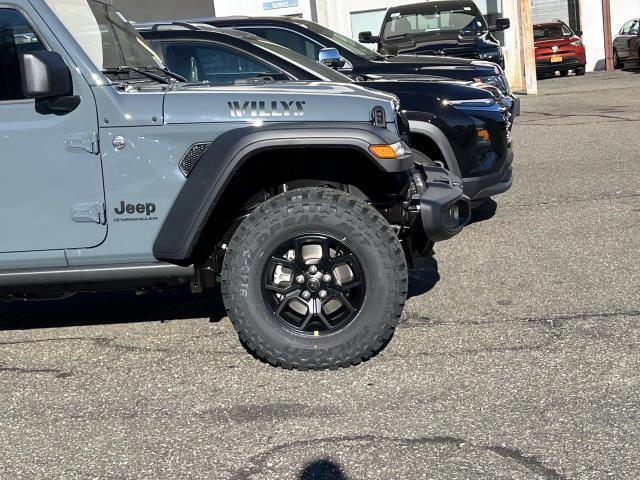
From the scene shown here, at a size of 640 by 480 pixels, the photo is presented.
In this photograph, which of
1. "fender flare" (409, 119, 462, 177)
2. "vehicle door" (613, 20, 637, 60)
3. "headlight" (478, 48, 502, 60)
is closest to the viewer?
"fender flare" (409, 119, 462, 177)

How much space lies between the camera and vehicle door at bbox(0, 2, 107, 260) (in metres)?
4.48

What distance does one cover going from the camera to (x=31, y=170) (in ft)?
14.7

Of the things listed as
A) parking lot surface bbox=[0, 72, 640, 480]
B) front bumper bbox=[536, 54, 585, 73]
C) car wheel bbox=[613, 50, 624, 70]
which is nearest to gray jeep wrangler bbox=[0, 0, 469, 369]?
parking lot surface bbox=[0, 72, 640, 480]

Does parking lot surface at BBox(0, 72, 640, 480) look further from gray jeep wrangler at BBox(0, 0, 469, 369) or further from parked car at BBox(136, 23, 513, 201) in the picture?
parked car at BBox(136, 23, 513, 201)

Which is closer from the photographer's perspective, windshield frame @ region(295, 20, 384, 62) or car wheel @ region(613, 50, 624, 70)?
windshield frame @ region(295, 20, 384, 62)

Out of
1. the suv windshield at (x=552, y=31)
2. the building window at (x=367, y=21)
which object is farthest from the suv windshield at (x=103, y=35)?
the suv windshield at (x=552, y=31)

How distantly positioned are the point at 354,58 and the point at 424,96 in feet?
6.35

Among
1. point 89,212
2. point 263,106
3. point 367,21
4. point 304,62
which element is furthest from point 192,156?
Result: point 367,21

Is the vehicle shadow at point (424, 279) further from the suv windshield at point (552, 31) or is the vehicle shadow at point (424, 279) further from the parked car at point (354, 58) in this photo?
the suv windshield at point (552, 31)

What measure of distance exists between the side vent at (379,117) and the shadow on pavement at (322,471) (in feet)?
5.68

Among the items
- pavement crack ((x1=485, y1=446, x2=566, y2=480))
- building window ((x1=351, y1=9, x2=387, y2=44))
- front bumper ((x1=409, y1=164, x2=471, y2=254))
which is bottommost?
Answer: pavement crack ((x1=485, y1=446, x2=566, y2=480))

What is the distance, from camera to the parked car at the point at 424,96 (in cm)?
702

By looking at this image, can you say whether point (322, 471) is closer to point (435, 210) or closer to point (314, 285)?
point (314, 285)

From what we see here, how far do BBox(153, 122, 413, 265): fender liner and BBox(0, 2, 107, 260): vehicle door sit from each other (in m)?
0.41
